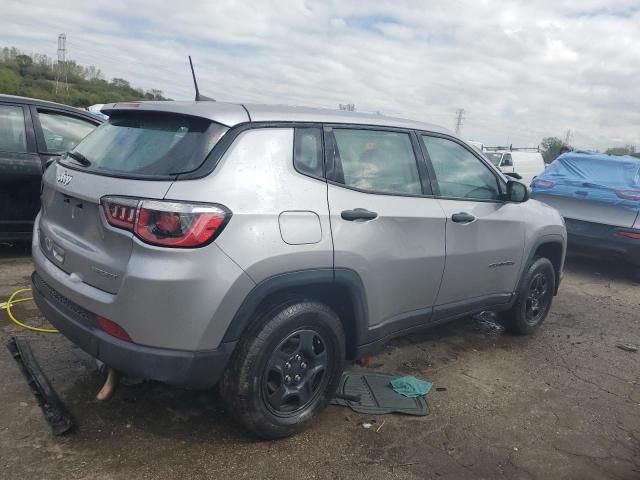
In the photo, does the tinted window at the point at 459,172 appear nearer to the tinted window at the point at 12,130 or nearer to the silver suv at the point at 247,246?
the silver suv at the point at 247,246

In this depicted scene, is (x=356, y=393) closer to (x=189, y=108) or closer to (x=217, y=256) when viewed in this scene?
(x=217, y=256)

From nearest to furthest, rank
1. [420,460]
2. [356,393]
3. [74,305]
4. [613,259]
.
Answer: [74,305] < [420,460] < [356,393] < [613,259]

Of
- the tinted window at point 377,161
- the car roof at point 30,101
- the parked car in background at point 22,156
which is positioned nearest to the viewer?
the tinted window at point 377,161

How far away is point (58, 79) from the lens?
49.2 meters

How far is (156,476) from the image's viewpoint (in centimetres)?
257

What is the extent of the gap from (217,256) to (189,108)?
894 mm

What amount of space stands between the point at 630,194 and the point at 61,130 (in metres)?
7.09

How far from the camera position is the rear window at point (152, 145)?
8.57 ft

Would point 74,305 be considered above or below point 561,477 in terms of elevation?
above

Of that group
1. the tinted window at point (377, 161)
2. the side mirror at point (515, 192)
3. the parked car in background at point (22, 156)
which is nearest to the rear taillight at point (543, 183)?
the side mirror at point (515, 192)

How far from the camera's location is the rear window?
261 centimetres

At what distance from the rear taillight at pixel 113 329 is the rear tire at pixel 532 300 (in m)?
3.37

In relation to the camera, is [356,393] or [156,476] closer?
[156,476]

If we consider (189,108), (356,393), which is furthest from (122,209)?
(356,393)
